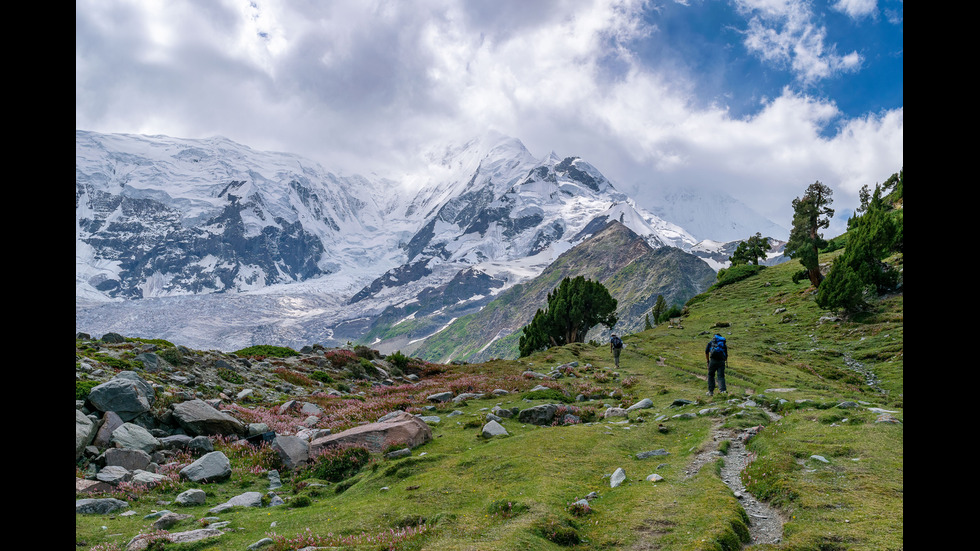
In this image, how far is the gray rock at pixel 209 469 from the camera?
47.1ft

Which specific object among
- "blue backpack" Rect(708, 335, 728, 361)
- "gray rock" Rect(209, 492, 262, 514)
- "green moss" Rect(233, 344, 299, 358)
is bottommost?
"green moss" Rect(233, 344, 299, 358)

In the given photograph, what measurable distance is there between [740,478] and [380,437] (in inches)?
417

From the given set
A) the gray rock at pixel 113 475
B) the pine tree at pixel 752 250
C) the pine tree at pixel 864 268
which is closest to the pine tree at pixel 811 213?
the pine tree at pixel 864 268

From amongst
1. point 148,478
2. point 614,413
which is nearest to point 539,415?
point 614,413

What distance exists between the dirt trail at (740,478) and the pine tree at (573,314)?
49.1 metres

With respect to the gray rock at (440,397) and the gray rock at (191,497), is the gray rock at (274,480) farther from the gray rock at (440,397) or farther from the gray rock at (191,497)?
the gray rock at (440,397)

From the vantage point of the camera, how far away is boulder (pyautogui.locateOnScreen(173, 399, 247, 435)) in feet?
58.9

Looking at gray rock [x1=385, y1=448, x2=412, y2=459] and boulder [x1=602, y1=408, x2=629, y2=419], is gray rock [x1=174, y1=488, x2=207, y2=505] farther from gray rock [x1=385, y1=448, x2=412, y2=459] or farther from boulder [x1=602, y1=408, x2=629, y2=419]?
boulder [x1=602, y1=408, x2=629, y2=419]

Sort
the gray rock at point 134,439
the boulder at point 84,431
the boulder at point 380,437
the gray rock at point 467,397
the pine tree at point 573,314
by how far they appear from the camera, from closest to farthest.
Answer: the boulder at point 84,431 → the gray rock at point 134,439 → the boulder at point 380,437 → the gray rock at point 467,397 → the pine tree at point 573,314

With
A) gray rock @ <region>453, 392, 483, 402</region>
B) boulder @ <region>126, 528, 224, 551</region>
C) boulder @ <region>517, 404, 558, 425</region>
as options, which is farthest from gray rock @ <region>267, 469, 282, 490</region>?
gray rock @ <region>453, 392, 483, 402</region>

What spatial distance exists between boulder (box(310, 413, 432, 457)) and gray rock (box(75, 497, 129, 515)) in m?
5.35

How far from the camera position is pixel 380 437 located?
55.0ft

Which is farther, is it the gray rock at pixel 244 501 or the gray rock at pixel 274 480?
the gray rock at pixel 274 480
